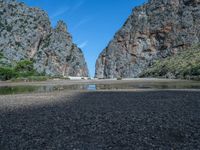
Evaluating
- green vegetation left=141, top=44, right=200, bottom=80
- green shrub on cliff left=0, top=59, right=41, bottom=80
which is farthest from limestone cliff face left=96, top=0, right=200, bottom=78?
green shrub on cliff left=0, top=59, right=41, bottom=80

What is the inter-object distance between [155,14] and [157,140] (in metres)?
190

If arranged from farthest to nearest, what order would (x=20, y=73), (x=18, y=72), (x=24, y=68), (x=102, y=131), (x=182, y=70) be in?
1. (x=24, y=68)
2. (x=18, y=72)
3. (x=20, y=73)
4. (x=182, y=70)
5. (x=102, y=131)

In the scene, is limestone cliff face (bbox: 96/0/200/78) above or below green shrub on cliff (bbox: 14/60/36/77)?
above

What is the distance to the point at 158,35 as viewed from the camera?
618 feet

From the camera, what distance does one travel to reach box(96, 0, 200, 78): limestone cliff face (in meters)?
174

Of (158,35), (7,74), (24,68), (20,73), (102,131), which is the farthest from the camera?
(158,35)

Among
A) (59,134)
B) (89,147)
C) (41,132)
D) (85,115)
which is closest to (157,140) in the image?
(89,147)

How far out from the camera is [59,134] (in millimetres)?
12992

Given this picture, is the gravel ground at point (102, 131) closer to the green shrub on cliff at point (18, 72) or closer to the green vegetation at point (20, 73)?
the green vegetation at point (20, 73)

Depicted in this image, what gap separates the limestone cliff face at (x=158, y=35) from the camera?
571ft

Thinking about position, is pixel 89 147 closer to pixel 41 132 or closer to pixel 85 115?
pixel 41 132

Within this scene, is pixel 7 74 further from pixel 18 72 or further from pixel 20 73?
pixel 18 72

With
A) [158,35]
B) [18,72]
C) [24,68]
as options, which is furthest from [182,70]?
[24,68]

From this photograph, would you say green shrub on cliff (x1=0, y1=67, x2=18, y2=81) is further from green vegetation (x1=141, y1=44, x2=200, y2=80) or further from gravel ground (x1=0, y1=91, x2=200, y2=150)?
gravel ground (x1=0, y1=91, x2=200, y2=150)
